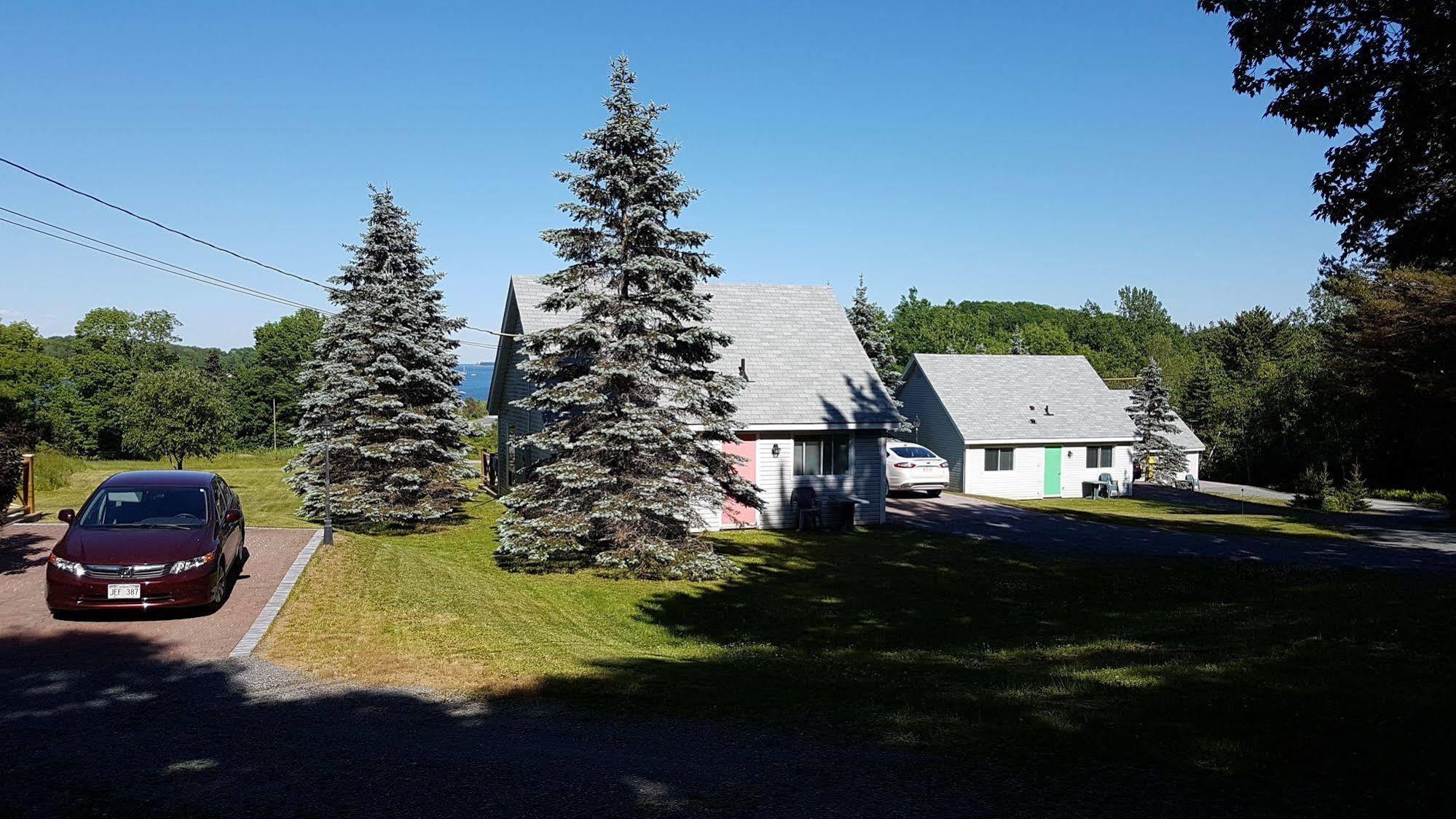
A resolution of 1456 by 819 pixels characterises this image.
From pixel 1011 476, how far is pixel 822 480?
15358 millimetres

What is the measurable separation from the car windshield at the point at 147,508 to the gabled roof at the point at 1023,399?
1132 inches

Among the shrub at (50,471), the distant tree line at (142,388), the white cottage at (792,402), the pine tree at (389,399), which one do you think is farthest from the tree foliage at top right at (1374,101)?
the shrub at (50,471)

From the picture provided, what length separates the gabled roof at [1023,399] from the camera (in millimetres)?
36188

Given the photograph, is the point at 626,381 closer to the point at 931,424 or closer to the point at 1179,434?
the point at 931,424

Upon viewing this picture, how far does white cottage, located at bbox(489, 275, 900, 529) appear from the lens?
75.2 ft

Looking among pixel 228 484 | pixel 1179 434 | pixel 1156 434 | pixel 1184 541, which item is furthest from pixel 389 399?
pixel 1179 434

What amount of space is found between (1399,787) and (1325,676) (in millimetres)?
3166

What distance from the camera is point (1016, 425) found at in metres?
36.3

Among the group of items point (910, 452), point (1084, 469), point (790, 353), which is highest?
point (790, 353)

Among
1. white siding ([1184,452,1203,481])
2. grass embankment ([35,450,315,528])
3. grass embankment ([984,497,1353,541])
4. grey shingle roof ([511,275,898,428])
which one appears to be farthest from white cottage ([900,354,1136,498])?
grass embankment ([35,450,315,528])

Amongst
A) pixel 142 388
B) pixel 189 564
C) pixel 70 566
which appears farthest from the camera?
pixel 142 388

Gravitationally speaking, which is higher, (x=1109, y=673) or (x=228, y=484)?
(x=228, y=484)

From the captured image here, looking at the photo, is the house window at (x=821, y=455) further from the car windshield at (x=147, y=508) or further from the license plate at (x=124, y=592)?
the license plate at (x=124, y=592)

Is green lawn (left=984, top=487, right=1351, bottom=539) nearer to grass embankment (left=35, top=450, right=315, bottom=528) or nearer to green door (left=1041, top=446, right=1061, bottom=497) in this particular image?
green door (left=1041, top=446, right=1061, bottom=497)
